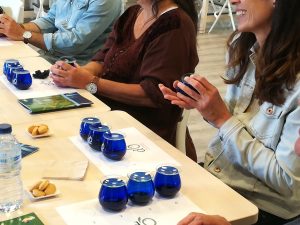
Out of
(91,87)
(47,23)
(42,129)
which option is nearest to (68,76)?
(91,87)

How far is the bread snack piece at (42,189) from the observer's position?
127cm

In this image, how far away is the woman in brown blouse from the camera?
2.05 meters

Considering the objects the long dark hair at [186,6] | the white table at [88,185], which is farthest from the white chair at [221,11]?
the white table at [88,185]

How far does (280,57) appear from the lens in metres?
1.55

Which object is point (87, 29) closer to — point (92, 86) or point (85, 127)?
point (92, 86)

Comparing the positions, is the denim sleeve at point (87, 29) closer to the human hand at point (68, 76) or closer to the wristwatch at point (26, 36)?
the wristwatch at point (26, 36)

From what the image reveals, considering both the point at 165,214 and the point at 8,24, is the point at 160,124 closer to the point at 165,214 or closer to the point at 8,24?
the point at 165,214

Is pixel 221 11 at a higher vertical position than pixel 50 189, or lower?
lower

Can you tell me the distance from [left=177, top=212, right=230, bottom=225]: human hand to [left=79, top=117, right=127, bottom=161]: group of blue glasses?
0.37m

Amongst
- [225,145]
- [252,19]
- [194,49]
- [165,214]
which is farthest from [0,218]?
[194,49]

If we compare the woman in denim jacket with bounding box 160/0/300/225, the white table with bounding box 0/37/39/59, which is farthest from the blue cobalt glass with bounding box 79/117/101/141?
the white table with bounding box 0/37/39/59

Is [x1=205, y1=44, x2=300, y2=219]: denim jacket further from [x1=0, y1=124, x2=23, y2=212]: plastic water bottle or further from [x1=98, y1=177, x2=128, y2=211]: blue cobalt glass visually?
[x1=0, y1=124, x2=23, y2=212]: plastic water bottle

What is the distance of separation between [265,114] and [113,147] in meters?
A: 0.50

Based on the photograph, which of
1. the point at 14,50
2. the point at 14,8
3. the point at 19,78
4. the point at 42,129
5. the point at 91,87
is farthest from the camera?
the point at 14,8
